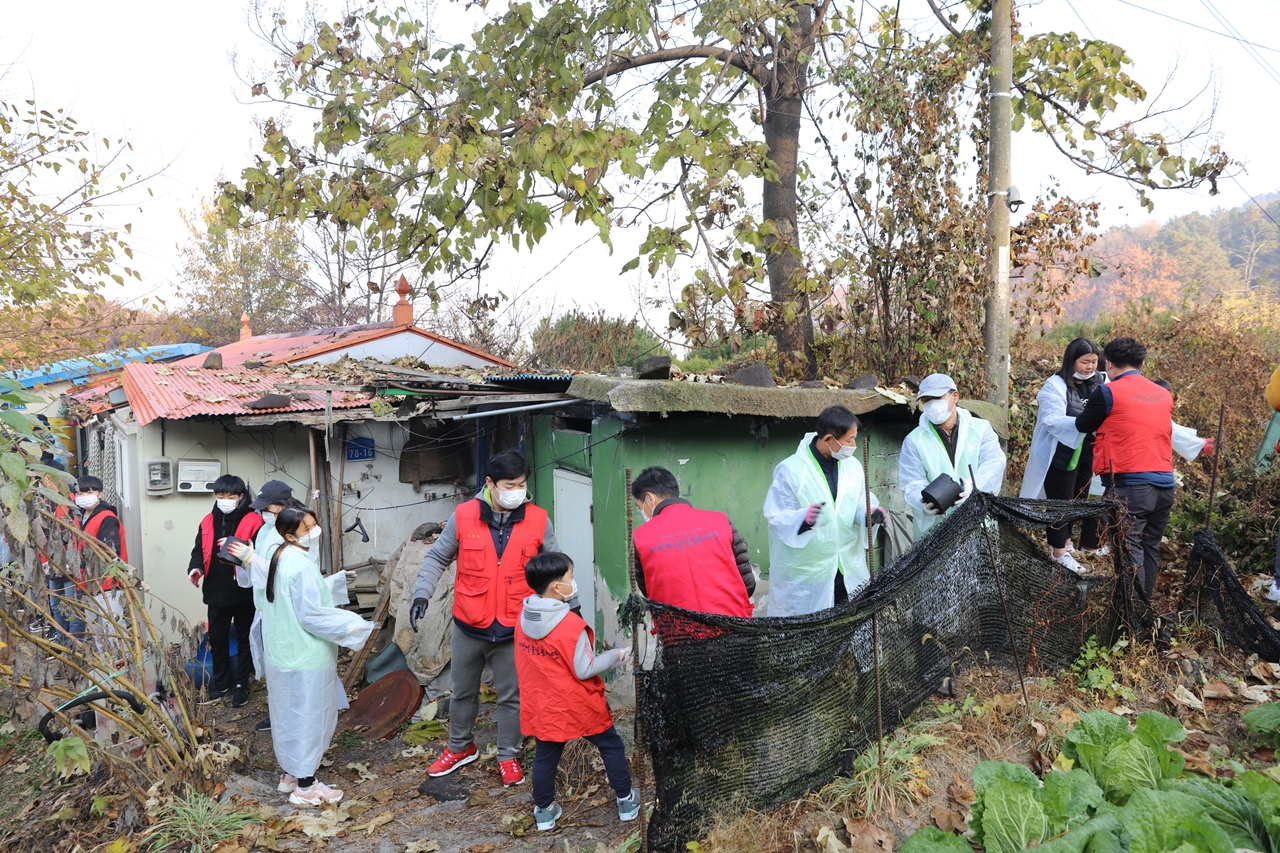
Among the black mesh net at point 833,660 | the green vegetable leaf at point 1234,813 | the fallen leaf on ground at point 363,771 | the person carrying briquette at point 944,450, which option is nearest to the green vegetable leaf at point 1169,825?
the green vegetable leaf at point 1234,813

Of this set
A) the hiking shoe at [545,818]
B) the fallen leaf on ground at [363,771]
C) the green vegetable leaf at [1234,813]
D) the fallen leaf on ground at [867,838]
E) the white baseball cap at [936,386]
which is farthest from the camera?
the fallen leaf on ground at [363,771]

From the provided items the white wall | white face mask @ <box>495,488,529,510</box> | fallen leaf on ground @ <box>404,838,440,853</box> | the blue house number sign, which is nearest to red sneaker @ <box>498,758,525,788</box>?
fallen leaf on ground @ <box>404,838,440,853</box>

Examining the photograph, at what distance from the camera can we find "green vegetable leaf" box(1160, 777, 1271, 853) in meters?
3.05

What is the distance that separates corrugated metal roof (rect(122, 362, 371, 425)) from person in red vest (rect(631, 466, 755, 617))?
4963mm

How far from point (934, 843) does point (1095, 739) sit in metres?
1.22

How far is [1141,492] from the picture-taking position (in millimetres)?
5426

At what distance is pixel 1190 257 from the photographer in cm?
4244

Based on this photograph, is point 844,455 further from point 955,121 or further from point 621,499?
point 955,121

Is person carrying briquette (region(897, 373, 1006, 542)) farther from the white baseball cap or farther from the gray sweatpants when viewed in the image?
the gray sweatpants

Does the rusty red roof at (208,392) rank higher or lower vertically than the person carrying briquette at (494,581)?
higher

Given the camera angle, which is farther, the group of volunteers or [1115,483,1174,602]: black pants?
[1115,483,1174,602]: black pants

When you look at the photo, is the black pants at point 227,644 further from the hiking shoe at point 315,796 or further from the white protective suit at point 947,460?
the white protective suit at point 947,460

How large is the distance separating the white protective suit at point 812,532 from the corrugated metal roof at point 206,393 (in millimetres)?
4963

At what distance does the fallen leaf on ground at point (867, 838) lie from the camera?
11.5ft
